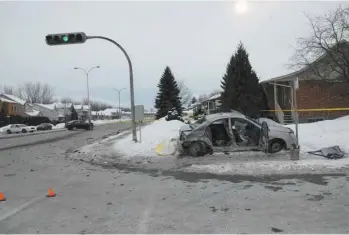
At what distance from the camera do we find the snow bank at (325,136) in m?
12.6

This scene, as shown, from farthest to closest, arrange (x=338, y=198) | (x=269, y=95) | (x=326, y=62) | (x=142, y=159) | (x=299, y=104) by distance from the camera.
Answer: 1. (x=269, y=95)
2. (x=299, y=104)
3. (x=326, y=62)
4. (x=142, y=159)
5. (x=338, y=198)

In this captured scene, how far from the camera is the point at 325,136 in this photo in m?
14.0

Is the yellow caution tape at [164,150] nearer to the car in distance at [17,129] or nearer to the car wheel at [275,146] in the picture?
the car wheel at [275,146]

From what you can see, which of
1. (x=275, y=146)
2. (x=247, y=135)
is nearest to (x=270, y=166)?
(x=275, y=146)

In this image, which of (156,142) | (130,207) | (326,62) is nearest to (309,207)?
(130,207)

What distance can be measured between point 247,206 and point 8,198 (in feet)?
15.8

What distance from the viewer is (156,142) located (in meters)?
16.0

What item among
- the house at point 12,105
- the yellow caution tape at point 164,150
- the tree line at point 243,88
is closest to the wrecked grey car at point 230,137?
the yellow caution tape at point 164,150

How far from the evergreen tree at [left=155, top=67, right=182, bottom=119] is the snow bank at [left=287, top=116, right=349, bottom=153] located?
127 ft

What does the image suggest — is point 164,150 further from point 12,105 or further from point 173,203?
point 12,105

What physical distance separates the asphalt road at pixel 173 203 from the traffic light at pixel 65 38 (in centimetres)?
658

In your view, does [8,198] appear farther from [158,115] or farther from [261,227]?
[158,115]

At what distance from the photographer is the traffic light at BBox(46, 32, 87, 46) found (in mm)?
14641

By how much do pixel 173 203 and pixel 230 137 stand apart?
6.29 meters
